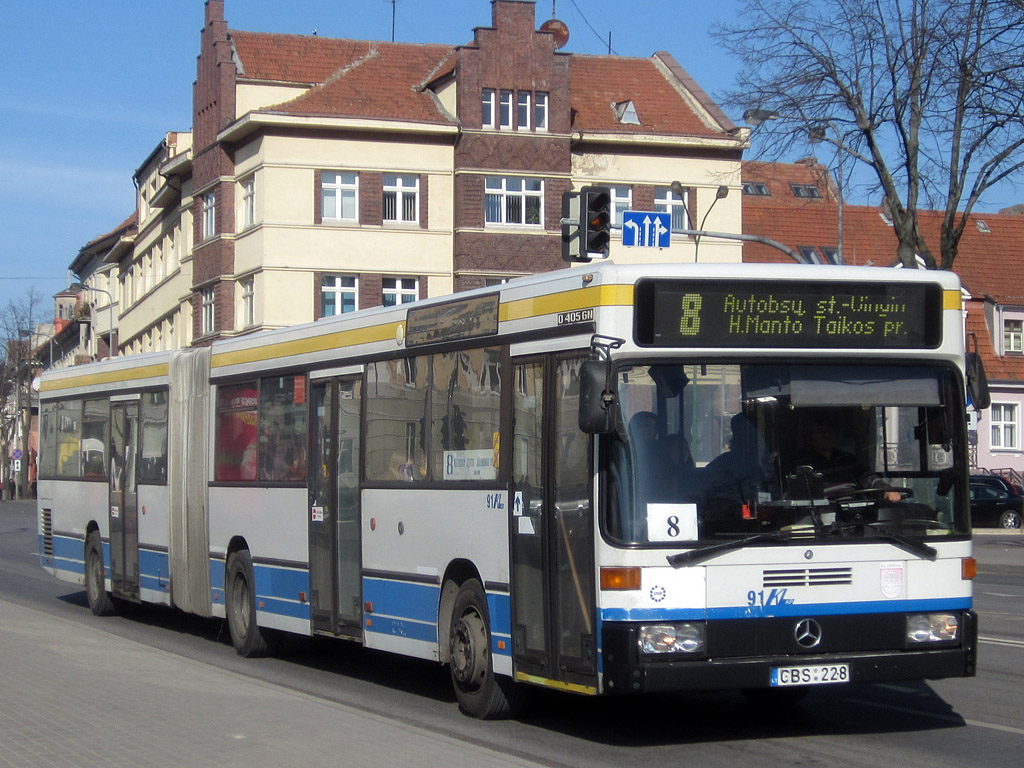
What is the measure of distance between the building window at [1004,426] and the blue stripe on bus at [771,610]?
164 feet

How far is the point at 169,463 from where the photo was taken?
1648 cm

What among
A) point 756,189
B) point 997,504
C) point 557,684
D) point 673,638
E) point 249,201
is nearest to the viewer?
point 673,638

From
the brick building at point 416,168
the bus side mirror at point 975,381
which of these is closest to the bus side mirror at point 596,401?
the bus side mirror at point 975,381

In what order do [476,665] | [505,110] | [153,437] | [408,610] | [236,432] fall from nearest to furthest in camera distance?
[476,665]
[408,610]
[236,432]
[153,437]
[505,110]

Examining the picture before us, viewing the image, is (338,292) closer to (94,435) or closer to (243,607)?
(94,435)

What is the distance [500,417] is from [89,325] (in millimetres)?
88234

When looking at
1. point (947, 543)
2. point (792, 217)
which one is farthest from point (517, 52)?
point (947, 543)

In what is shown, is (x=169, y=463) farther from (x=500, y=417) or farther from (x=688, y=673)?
(x=688, y=673)

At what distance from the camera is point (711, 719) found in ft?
32.6

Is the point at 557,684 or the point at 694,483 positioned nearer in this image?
the point at 694,483

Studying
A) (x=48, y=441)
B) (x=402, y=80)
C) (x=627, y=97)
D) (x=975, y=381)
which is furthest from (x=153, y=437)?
(x=627, y=97)

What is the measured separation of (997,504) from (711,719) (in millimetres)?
34573

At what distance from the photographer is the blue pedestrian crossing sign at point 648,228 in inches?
930

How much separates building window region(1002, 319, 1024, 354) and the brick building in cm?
1464
